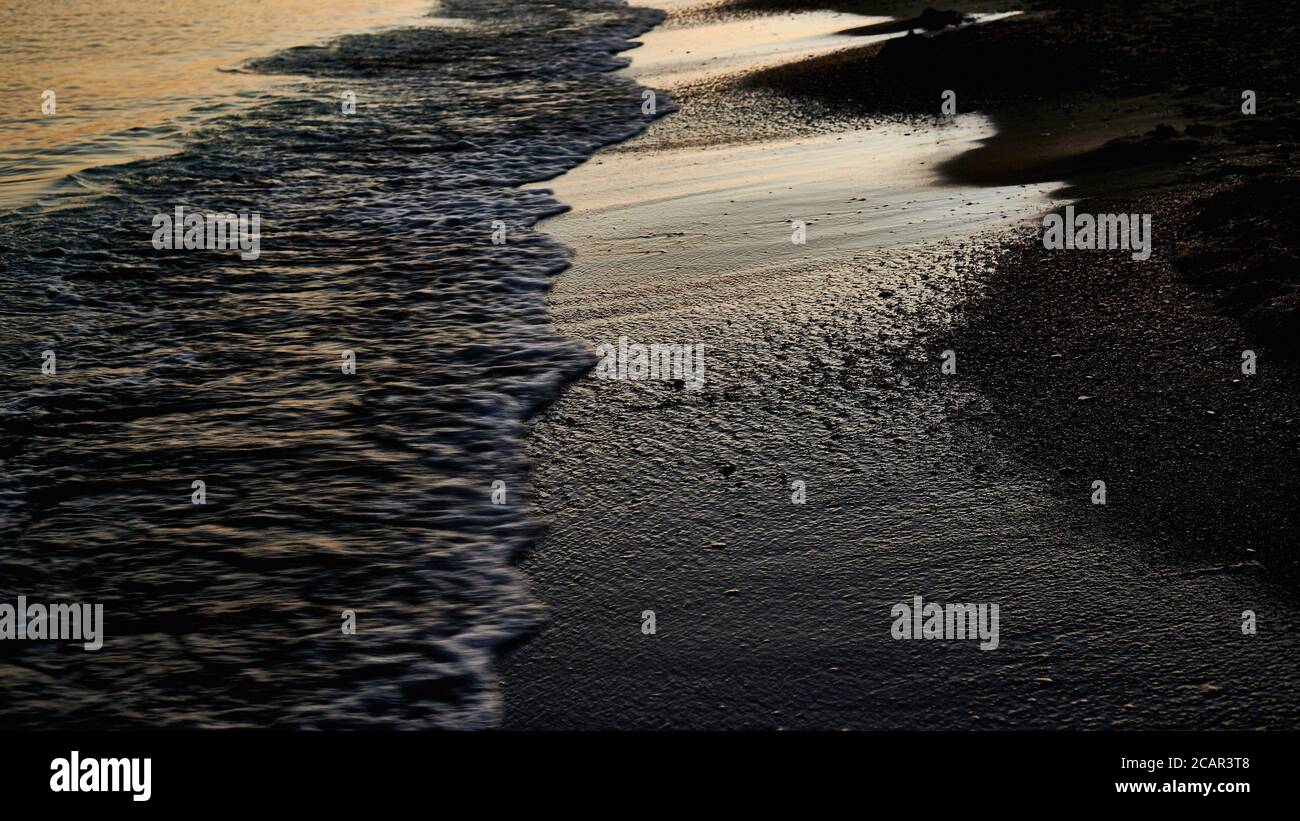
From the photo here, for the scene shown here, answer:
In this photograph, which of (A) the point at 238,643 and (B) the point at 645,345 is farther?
(B) the point at 645,345

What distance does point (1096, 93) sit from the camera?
12461 millimetres

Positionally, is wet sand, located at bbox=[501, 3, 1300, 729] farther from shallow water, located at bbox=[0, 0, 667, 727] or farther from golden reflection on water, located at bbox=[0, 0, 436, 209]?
golden reflection on water, located at bbox=[0, 0, 436, 209]

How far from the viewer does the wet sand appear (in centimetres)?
385

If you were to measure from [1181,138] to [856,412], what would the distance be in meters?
5.99

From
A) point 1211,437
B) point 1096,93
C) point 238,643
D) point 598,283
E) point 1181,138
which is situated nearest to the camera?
point 238,643

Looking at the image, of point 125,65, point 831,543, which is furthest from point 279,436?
point 125,65

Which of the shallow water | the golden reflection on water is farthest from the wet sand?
the golden reflection on water

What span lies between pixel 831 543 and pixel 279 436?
10.4 ft

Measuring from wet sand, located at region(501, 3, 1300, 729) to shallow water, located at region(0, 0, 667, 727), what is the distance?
0.37 metres

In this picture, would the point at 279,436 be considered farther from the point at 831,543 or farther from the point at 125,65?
the point at 125,65

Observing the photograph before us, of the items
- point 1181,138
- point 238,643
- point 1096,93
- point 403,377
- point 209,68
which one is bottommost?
point 238,643

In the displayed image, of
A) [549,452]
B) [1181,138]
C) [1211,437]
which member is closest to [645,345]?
[549,452]
